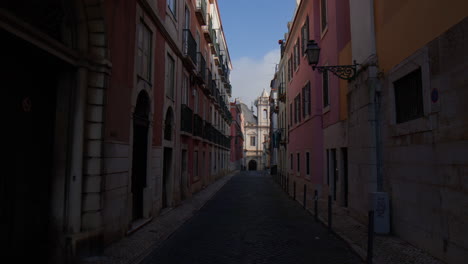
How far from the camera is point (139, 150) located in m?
9.62

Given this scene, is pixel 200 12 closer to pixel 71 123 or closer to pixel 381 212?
pixel 71 123

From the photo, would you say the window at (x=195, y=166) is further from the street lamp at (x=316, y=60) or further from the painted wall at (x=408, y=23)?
the painted wall at (x=408, y=23)

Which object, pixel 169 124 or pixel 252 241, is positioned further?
pixel 169 124

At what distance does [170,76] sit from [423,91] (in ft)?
29.4

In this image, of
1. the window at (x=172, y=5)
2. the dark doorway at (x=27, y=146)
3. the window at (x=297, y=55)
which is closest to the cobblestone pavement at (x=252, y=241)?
the dark doorway at (x=27, y=146)

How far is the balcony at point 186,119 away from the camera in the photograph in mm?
14695

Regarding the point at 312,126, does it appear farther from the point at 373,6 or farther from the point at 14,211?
the point at 14,211

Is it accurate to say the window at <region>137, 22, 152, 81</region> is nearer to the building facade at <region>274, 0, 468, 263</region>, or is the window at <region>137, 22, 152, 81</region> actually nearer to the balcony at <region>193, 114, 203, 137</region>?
the building facade at <region>274, 0, 468, 263</region>

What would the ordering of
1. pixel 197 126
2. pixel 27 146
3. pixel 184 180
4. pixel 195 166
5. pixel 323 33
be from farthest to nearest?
1. pixel 195 166
2. pixel 197 126
3. pixel 184 180
4. pixel 323 33
5. pixel 27 146

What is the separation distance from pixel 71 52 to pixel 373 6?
719 centimetres

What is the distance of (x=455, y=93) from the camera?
17.6 ft

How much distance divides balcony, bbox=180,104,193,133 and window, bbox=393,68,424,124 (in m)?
8.98

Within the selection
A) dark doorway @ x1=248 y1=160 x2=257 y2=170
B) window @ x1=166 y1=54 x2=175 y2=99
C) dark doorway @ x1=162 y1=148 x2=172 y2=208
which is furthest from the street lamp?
dark doorway @ x1=248 y1=160 x2=257 y2=170

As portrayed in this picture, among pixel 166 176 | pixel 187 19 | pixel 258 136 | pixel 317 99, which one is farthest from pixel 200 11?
pixel 258 136
